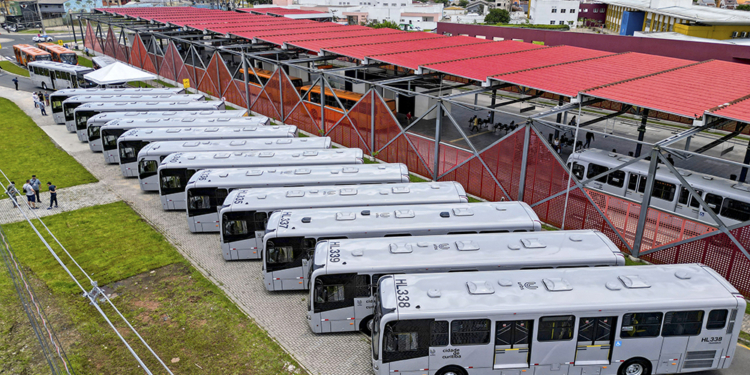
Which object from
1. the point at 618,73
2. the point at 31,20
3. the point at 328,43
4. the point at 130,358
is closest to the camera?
the point at 130,358

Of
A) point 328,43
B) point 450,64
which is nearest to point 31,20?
point 328,43

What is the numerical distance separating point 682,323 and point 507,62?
72.8 feet

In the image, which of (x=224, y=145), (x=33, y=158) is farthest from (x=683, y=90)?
(x=33, y=158)

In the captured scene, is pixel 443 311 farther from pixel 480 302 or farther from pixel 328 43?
pixel 328 43

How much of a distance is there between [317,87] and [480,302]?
28.4 meters

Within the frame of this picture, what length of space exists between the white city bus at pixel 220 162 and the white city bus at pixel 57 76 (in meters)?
31.1

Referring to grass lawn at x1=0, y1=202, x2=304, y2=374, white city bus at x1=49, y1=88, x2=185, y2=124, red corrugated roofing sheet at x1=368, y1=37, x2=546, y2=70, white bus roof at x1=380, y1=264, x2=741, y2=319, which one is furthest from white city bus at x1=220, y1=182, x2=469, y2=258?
white city bus at x1=49, y1=88, x2=185, y2=124

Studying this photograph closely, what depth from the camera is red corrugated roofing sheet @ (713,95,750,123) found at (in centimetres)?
1888

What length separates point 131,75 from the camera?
4462 centimetres

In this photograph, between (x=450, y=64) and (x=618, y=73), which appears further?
(x=450, y=64)

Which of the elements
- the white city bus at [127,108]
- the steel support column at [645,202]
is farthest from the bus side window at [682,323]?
the white city bus at [127,108]

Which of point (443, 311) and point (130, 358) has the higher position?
point (443, 311)

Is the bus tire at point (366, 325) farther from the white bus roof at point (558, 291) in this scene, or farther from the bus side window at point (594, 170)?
the bus side window at point (594, 170)

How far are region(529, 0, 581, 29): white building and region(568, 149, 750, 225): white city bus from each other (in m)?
105
